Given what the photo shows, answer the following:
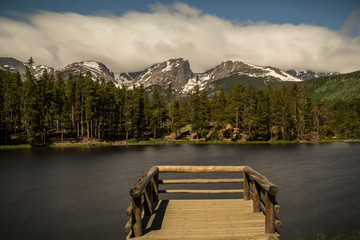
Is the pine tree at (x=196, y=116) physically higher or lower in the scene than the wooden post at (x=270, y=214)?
higher

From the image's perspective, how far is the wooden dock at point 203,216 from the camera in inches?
292

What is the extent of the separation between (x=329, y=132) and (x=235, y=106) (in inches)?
1613

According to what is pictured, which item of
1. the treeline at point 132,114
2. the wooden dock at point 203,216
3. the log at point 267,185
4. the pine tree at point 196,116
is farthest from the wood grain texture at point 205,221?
the pine tree at point 196,116

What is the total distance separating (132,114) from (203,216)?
240 ft

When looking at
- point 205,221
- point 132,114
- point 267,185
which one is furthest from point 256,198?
point 132,114

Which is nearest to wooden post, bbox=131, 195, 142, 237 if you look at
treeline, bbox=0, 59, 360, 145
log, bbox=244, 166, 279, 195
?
log, bbox=244, 166, 279, 195

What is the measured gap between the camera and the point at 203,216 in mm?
9289

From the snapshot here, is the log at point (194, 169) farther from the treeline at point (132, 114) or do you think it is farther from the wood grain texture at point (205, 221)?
the treeline at point (132, 114)

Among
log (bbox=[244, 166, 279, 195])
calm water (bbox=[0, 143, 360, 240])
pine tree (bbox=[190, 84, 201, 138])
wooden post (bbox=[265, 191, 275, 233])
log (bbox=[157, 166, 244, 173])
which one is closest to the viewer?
log (bbox=[244, 166, 279, 195])

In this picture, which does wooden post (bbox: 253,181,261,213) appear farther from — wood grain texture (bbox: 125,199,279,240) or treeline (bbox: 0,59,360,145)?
treeline (bbox: 0,59,360,145)

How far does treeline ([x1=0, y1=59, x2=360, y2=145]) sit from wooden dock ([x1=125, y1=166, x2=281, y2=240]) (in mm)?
66090

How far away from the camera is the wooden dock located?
7420 millimetres

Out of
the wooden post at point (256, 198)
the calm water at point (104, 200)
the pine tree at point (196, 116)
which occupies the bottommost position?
the calm water at point (104, 200)

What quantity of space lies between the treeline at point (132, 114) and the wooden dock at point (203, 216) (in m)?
66.1
